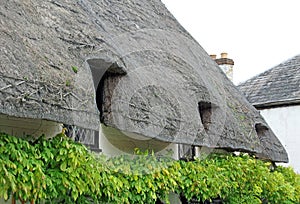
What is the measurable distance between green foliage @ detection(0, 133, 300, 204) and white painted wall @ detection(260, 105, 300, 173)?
25.4 ft

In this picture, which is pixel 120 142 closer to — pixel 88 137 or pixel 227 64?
pixel 88 137

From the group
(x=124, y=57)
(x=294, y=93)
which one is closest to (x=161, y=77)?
(x=124, y=57)

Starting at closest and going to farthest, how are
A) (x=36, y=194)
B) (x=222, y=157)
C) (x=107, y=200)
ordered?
(x=36, y=194) → (x=107, y=200) → (x=222, y=157)

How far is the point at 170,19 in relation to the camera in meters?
12.0

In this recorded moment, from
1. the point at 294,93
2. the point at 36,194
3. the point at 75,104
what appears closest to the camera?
the point at 36,194

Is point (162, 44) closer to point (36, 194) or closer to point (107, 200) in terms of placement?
point (107, 200)

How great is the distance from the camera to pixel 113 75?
6.78 metres

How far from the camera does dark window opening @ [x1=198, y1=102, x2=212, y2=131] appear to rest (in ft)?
29.5

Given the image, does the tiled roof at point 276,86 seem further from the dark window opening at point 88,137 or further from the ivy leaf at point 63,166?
the ivy leaf at point 63,166

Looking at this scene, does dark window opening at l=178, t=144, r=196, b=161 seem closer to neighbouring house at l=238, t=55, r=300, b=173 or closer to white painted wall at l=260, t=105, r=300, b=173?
neighbouring house at l=238, t=55, r=300, b=173

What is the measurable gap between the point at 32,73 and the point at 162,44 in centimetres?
471

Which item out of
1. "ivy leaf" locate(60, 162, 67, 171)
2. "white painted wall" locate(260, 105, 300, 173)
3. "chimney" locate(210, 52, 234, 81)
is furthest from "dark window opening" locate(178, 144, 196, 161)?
"white painted wall" locate(260, 105, 300, 173)

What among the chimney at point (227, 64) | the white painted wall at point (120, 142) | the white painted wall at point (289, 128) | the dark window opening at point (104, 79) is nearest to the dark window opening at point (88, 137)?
the white painted wall at point (120, 142)

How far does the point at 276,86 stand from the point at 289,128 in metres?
1.60
